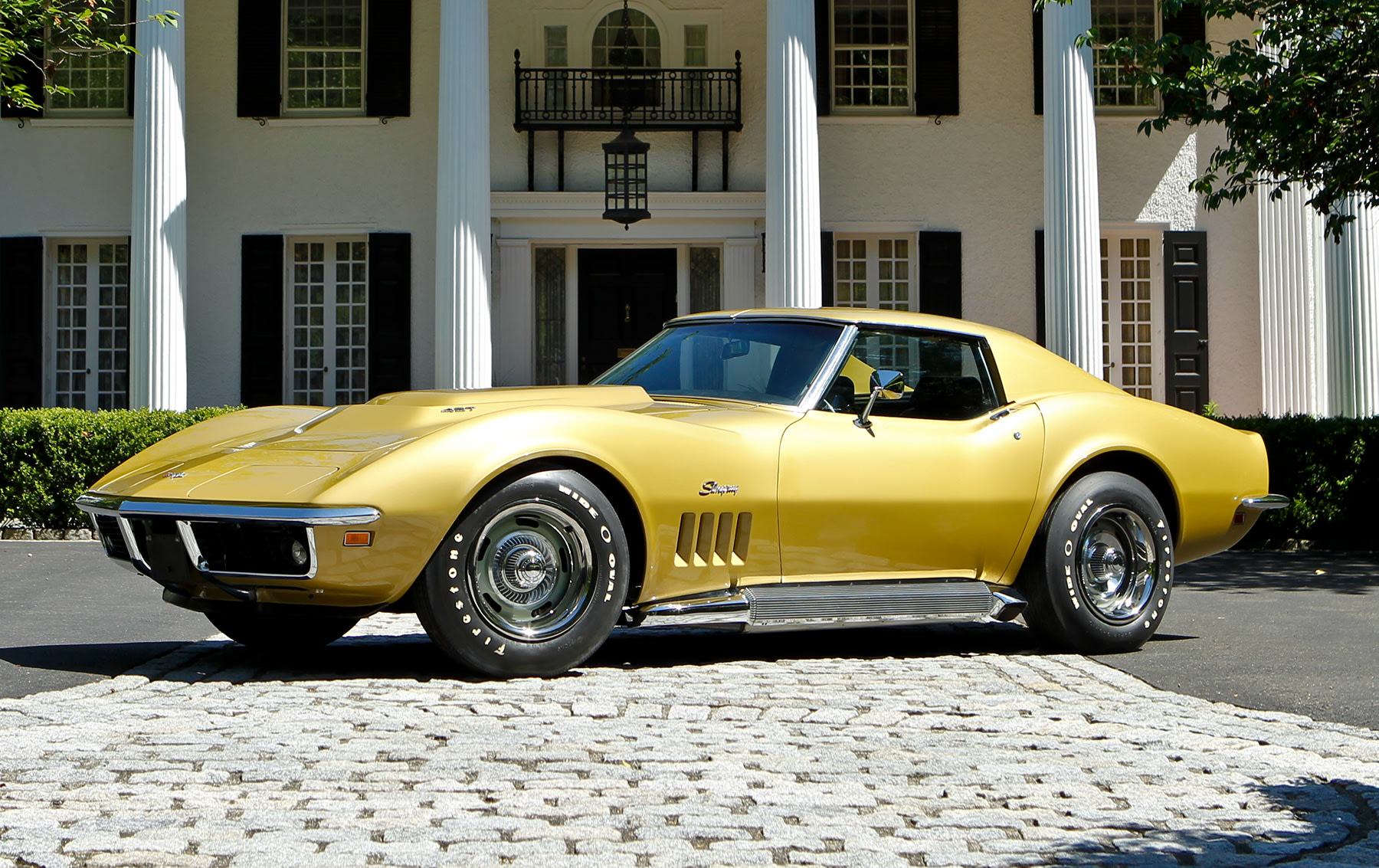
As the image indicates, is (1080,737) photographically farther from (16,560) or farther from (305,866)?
(16,560)

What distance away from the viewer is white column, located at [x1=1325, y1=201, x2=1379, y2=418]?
15.9m

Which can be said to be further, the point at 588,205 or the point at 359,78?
the point at 359,78

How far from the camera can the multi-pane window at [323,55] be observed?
722 inches

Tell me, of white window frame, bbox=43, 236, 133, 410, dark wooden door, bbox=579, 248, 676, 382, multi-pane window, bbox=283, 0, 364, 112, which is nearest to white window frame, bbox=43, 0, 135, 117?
white window frame, bbox=43, 236, 133, 410

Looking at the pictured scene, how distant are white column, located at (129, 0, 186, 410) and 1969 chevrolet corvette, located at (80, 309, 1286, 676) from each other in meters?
10.2

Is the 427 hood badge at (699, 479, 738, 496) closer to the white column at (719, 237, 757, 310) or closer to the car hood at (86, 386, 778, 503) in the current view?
the car hood at (86, 386, 778, 503)

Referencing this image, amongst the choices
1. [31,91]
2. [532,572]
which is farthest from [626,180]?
[532,572]

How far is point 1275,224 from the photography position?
17953mm

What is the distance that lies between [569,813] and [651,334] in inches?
592

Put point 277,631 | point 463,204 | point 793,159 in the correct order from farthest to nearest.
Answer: point 463,204
point 793,159
point 277,631

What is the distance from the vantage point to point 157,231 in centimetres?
1596

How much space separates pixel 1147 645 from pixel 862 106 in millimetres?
12757

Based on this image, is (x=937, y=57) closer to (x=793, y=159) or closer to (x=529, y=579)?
(x=793, y=159)

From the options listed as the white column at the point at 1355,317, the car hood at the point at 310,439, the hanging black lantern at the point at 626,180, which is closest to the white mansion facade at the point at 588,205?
the hanging black lantern at the point at 626,180
